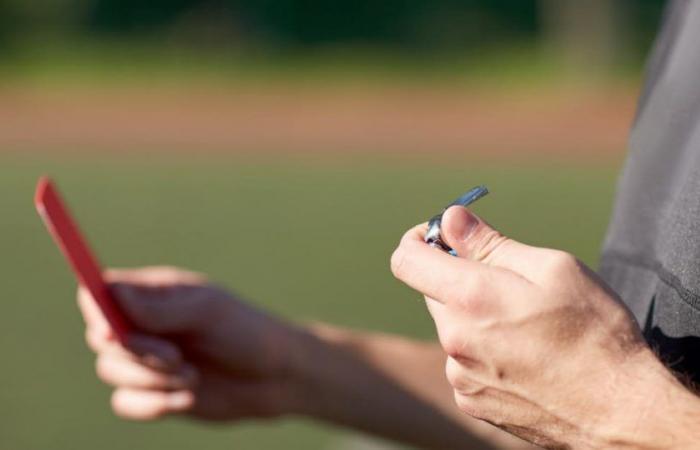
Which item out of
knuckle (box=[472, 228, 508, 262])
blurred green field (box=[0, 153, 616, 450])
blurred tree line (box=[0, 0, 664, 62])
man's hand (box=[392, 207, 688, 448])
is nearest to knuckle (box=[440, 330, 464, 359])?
man's hand (box=[392, 207, 688, 448])

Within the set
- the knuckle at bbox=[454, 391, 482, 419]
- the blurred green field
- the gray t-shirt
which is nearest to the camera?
the knuckle at bbox=[454, 391, 482, 419]

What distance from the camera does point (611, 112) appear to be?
Result: 67.3 ft

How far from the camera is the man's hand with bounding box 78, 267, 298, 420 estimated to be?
2932mm

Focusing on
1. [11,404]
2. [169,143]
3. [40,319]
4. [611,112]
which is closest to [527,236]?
[40,319]

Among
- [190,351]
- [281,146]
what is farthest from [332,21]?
[190,351]

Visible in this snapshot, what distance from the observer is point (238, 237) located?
12648 millimetres

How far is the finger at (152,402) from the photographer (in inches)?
118

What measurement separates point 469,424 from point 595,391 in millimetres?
1310

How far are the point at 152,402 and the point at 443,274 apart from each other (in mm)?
1503

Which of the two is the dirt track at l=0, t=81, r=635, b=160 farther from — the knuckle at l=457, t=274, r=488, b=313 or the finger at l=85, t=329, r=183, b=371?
the knuckle at l=457, t=274, r=488, b=313

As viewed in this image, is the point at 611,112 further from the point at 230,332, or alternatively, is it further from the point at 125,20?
the point at 230,332

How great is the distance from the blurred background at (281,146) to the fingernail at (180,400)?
373 centimetres

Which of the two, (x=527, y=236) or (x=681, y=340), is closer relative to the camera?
(x=681, y=340)

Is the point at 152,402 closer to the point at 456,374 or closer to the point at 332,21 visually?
the point at 456,374
